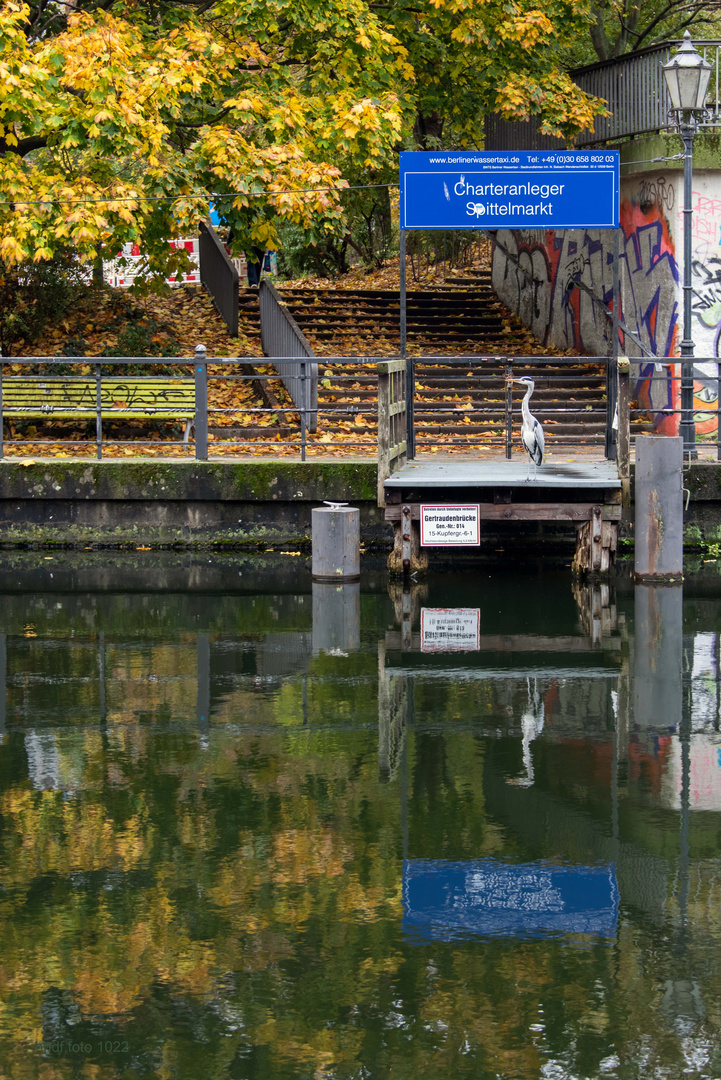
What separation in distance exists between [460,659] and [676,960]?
5.27 meters

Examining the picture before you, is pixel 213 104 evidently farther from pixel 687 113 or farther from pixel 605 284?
pixel 687 113

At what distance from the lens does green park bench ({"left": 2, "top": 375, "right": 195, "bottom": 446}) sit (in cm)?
1702

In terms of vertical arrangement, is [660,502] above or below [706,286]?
below

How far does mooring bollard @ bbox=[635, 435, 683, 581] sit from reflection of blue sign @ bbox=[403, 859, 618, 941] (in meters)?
7.70

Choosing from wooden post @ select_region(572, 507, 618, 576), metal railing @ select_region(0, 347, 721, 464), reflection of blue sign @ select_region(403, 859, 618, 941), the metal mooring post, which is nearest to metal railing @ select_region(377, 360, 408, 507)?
metal railing @ select_region(0, 347, 721, 464)

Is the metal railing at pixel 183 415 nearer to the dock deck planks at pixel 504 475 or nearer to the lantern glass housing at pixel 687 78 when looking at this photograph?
the dock deck planks at pixel 504 475

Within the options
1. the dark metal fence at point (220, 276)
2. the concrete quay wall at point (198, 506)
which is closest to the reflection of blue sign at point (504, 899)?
the concrete quay wall at point (198, 506)

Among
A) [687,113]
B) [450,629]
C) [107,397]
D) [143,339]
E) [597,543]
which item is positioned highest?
[687,113]

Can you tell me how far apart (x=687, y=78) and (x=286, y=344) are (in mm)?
7812

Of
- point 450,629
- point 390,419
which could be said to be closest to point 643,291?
point 390,419

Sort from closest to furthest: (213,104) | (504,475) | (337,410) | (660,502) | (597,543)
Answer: (660,502)
(597,543)
(504,475)
(337,410)
(213,104)

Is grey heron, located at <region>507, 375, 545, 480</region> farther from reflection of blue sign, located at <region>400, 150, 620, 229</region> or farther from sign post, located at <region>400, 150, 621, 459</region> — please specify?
reflection of blue sign, located at <region>400, 150, 620, 229</region>

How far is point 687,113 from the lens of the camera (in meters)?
15.6

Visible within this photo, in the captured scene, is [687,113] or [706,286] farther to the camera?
[706,286]
